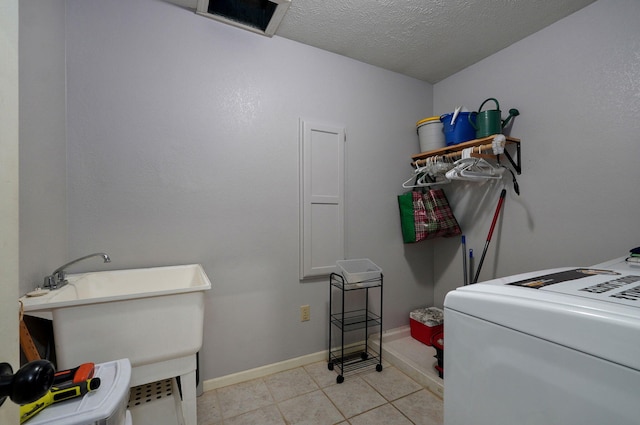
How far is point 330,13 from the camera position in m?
1.68

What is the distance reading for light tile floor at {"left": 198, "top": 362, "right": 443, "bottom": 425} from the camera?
4.80ft

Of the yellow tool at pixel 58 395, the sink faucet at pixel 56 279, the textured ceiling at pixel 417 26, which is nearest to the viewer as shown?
the yellow tool at pixel 58 395

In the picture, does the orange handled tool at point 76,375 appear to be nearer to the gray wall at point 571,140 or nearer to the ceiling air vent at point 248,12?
the ceiling air vent at point 248,12

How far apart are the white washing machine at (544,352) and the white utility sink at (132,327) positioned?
1.03 m

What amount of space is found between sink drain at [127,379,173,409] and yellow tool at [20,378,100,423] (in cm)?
66

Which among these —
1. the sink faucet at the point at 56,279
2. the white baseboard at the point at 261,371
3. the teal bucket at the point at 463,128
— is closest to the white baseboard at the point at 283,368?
A: the white baseboard at the point at 261,371

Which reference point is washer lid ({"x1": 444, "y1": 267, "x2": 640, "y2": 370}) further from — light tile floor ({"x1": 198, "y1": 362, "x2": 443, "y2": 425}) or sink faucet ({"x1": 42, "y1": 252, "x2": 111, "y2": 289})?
Answer: sink faucet ({"x1": 42, "y1": 252, "x2": 111, "y2": 289})

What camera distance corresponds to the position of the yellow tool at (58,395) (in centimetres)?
65

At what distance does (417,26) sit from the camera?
1.81 meters

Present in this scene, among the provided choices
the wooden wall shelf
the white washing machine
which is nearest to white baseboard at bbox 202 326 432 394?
the white washing machine

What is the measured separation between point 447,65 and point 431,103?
0.39 metres

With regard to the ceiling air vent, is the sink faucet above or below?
below

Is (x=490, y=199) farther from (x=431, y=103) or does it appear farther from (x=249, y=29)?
(x=249, y=29)

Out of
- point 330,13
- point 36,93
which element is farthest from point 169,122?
point 330,13
